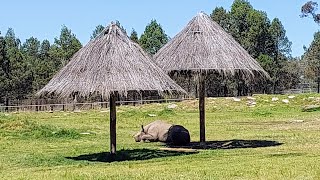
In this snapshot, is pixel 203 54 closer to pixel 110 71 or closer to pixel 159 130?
pixel 110 71

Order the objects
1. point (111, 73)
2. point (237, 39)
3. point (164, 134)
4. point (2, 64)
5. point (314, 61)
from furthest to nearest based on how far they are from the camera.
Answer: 1. point (314, 61)
2. point (237, 39)
3. point (2, 64)
4. point (164, 134)
5. point (111, 73)

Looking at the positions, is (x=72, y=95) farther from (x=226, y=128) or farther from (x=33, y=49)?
(x=33, y=49)

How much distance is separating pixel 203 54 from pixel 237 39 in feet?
178

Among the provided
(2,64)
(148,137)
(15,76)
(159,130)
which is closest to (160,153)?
(148,137)

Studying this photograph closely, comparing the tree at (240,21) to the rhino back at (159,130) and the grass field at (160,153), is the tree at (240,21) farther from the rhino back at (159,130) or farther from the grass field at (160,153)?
the rhino back at (159,130)

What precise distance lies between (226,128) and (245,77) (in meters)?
7.31

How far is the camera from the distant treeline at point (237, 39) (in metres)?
65.8

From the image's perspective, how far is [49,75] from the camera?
229ft

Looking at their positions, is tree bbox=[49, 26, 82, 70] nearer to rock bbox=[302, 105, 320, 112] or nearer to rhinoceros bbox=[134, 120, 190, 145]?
rock bbox=[302, 105, 320, 112]

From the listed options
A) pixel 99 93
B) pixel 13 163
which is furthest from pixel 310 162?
pixel 13 163

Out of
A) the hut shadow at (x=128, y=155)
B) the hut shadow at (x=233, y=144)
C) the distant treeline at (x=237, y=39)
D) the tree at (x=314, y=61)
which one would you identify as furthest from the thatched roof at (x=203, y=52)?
the tree at (x=314, y=61)

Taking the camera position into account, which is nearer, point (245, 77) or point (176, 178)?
point (176, 178)

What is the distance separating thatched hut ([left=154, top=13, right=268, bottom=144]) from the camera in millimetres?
17703

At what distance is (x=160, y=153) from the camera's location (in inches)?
667
